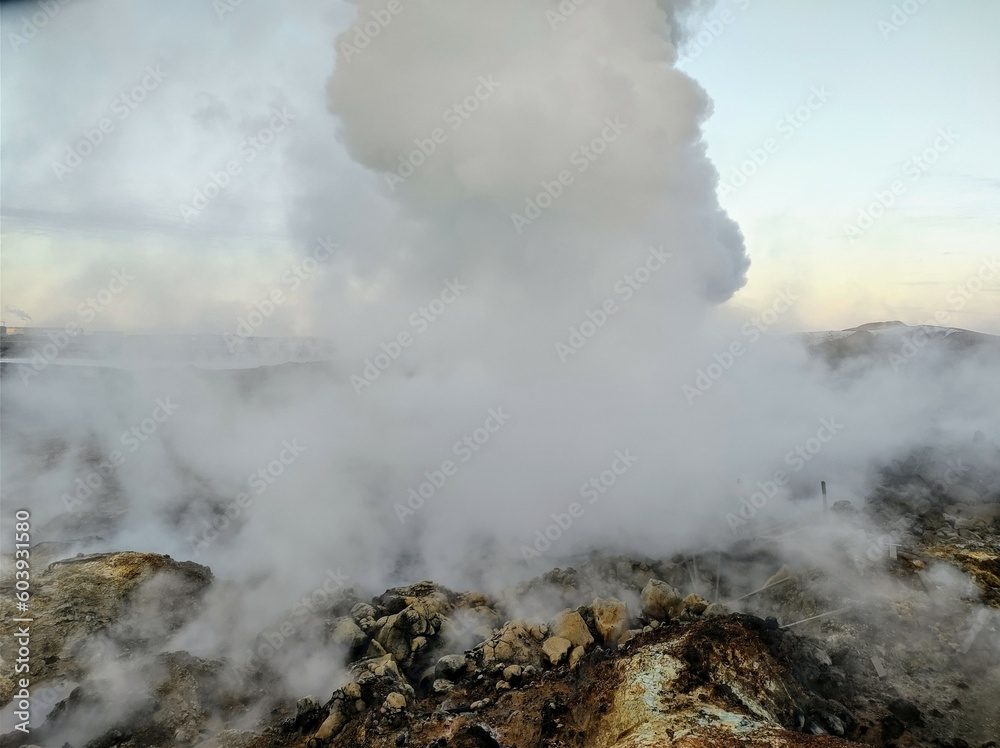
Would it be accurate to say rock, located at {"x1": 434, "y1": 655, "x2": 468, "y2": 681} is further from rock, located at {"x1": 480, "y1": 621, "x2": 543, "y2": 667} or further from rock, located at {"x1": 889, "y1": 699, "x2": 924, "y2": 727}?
rock, located at {"x1": 889, "y1": 699, "x2": 924, "y2": 727}

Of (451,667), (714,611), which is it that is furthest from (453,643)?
(714,611)

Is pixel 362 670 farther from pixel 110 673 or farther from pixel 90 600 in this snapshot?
pixel 90 600

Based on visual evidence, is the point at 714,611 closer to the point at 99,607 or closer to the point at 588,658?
the point at 588,658

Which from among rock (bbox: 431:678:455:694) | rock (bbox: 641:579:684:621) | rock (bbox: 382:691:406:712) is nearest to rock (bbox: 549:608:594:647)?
rock (bbox: 641:579:684:621)

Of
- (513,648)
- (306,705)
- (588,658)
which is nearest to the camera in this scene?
(306,705)

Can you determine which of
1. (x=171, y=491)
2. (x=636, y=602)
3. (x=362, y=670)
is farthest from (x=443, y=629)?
(x=171, y=491)

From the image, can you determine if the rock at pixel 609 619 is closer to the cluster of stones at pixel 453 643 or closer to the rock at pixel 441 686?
the cluster of stones at pixel 453 643

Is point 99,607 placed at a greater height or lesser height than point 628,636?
greater
